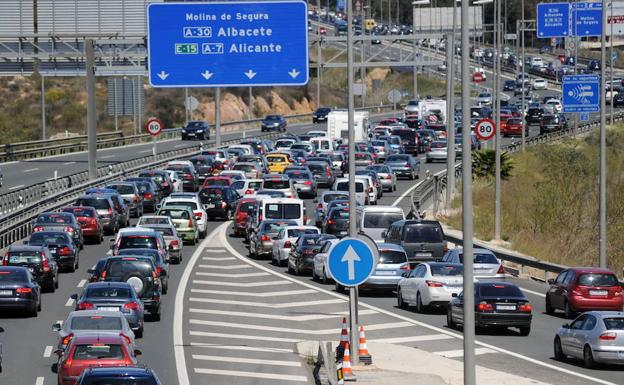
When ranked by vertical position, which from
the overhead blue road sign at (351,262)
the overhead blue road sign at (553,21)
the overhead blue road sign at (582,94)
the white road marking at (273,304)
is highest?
the overhead blue road sign at (553,21)

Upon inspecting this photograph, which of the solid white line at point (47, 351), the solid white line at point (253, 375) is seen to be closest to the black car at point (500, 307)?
the solid white line at point (253, 375)

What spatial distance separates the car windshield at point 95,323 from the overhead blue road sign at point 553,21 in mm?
61961

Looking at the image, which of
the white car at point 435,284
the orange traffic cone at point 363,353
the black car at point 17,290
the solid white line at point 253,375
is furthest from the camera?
the white car at point 435,284

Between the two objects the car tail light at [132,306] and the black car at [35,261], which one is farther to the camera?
the black car at [35,261]

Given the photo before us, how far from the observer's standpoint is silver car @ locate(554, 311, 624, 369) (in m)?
27.2

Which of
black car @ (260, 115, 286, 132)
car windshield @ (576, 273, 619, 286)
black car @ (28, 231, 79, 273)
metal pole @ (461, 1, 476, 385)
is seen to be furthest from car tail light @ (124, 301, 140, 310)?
black car @ (260, 115, 286, 132)

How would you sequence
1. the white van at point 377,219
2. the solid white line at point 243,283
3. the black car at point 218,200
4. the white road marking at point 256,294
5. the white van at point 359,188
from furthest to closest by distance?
the white van at point 359,188 → the black car at point 218,200 → the white van at point 377,219 → the solid white line at point 243,283 → the white road marking at point 256,294

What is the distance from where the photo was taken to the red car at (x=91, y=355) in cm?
2189

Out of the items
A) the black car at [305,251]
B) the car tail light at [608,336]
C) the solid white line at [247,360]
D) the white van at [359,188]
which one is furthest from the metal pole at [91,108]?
the car tail light at [608,336]

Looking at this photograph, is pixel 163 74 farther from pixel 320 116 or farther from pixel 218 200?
pixel 320 116

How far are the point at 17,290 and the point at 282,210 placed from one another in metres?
19.0

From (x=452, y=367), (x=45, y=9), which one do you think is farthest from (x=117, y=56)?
(x=452, y=367)

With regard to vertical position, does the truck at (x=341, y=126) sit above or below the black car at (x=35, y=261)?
above

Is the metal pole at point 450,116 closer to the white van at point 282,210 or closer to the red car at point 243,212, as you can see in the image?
the white van at point 282,210
